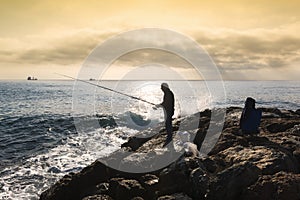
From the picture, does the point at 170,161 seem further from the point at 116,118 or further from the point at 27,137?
the point at 116,118

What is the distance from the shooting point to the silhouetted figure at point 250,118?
1094cm

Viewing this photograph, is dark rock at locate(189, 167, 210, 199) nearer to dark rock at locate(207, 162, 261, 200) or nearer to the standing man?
dark rock at locate(207, 162, 261, 200)

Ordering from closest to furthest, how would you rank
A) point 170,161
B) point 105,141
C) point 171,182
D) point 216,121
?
point 171,182, point 170,161, point 216,121, point 105,141

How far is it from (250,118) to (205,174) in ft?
14.9

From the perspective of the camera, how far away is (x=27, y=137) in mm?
20406

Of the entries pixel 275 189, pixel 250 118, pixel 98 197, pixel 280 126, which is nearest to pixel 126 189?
pixel 98 197

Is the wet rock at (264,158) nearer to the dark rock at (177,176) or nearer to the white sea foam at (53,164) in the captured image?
the dark rock at (177,176)

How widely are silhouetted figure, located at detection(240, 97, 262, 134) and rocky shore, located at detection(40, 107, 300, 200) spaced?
0.31 meters

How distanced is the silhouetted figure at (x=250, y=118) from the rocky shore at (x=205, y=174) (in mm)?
314

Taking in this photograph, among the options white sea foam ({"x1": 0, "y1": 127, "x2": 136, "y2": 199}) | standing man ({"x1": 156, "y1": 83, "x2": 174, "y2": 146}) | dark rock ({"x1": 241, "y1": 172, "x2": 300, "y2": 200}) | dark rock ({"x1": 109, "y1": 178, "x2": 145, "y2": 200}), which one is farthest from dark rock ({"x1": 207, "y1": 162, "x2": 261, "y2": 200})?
white sea foam ({"x1": 0, "y1": 127, "x2": 136, "y2": 199})

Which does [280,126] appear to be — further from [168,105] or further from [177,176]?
[177,176]

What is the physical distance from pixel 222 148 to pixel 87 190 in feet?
14.9

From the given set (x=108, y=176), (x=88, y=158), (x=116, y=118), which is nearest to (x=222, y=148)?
(x=108, y=176)

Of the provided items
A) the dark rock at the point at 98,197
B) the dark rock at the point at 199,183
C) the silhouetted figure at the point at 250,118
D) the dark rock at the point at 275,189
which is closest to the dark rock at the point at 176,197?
the dark rock at the point at 199,183
